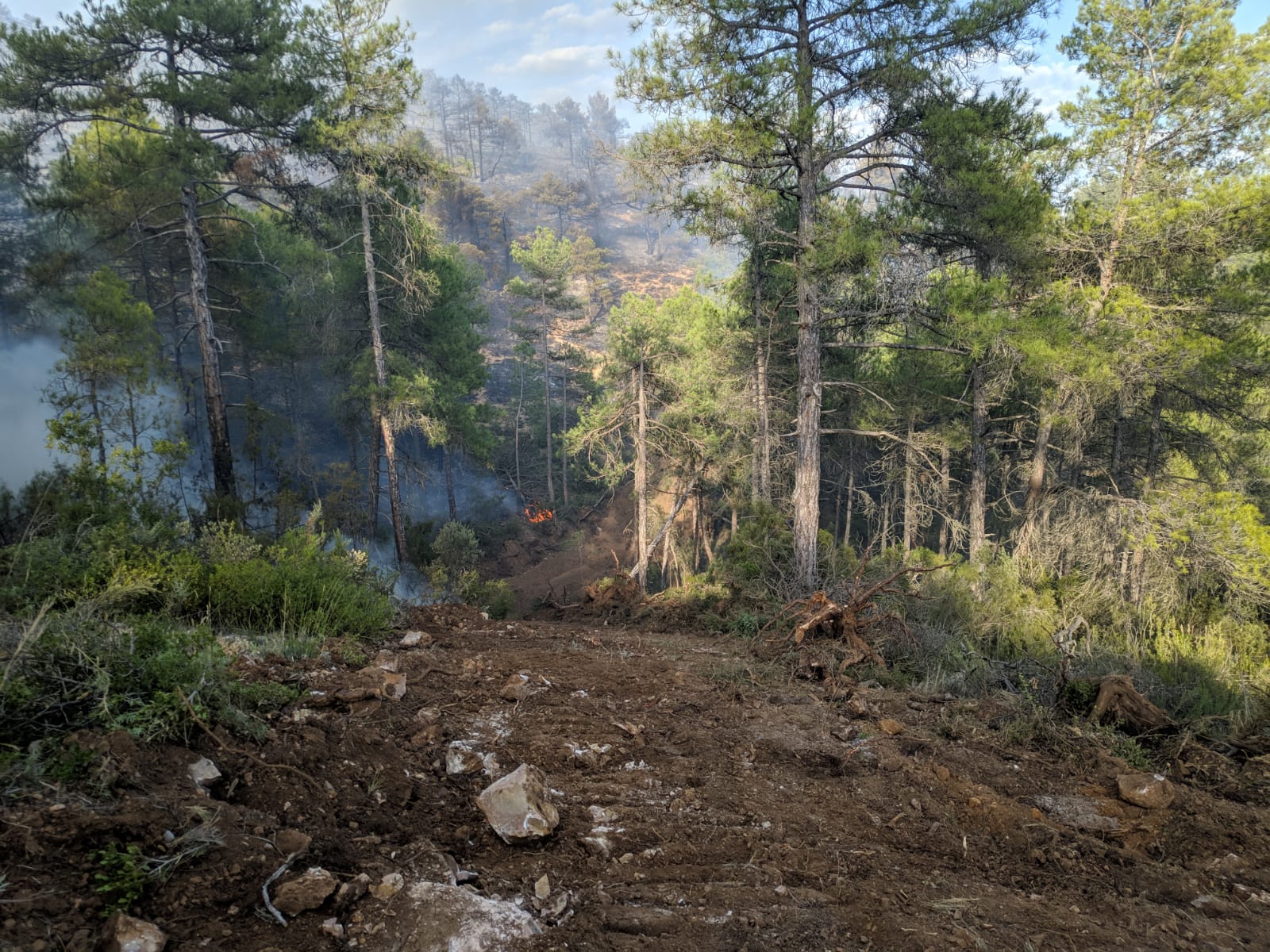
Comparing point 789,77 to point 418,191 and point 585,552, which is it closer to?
point 418,191

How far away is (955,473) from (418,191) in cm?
2256

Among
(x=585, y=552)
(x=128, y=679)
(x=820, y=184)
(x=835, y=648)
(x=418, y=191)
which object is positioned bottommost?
(x=585, y=552)

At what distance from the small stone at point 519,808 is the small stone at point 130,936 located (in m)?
1.22

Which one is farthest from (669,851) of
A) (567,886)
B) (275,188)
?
(275,188)

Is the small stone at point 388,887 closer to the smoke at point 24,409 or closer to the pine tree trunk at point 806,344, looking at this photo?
the pine tree trunk at point 806,344

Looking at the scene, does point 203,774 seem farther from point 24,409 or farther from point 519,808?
point 24,409

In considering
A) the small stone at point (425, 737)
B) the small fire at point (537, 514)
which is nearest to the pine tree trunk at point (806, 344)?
the small stone at point (425, 737)

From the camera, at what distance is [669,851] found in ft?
9.11

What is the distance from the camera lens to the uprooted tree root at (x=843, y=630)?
636 cm

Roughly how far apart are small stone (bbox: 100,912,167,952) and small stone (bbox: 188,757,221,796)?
2.49 ft

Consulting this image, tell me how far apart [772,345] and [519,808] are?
15335 mm

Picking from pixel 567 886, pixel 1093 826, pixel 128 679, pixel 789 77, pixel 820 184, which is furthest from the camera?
pixel 820 184

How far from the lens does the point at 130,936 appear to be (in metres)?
1.70

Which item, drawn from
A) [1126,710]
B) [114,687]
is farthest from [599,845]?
[1126,710]
